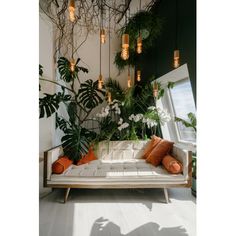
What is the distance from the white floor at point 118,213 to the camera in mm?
2133

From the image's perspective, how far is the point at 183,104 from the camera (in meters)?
4.37

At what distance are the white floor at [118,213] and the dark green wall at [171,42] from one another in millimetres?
1476

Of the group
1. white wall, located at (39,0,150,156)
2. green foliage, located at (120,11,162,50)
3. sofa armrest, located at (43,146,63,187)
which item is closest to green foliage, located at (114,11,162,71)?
green foliage, located at (120,11,162,50)

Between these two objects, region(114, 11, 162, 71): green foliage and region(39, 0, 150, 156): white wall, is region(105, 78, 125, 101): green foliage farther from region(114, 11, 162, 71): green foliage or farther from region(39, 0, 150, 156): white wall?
region(114, 11, 162, 71): green foliage

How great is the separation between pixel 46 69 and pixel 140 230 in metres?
2.64

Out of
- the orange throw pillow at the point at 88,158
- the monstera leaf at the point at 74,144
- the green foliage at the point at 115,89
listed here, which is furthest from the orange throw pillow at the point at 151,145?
the green foliage at the point at 115,89

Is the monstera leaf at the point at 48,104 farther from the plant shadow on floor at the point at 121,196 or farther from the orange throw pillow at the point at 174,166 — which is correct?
the orange throw pillow at the point at 174,166

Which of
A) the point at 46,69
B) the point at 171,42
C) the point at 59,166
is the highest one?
the point at 171,42

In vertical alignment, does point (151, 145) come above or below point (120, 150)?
above

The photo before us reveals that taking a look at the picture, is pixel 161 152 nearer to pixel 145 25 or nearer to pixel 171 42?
pixel 171 42

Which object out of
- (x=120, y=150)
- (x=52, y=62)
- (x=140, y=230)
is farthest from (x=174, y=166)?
(x=52, y=62)

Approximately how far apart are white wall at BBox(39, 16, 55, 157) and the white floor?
795 millimetres
